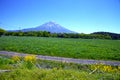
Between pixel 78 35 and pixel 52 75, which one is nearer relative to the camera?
pixel 52 75

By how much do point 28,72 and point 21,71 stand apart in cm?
31

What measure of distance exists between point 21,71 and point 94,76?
2.82 m

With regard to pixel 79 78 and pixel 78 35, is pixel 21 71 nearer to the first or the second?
pixel 79 78

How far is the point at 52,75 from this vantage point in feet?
24.1

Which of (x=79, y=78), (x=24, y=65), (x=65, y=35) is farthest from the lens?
(x=65, y=35)

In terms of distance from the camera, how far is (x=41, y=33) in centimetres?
10438

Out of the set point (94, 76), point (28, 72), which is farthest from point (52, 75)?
point (94, 76)

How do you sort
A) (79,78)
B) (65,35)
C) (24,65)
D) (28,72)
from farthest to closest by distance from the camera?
1. (65,35)
2. (24,65)
3. (28,72)
4. (79,78)

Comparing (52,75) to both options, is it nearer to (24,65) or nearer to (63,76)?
(63,76)

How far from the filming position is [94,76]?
7461 millimetres

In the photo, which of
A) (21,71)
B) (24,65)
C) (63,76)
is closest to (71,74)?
(63,76)

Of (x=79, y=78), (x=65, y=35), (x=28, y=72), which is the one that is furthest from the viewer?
(x=65, y=35)

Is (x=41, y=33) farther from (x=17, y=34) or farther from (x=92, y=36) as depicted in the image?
(x=92, y=36)

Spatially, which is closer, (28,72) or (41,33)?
(28,72)
